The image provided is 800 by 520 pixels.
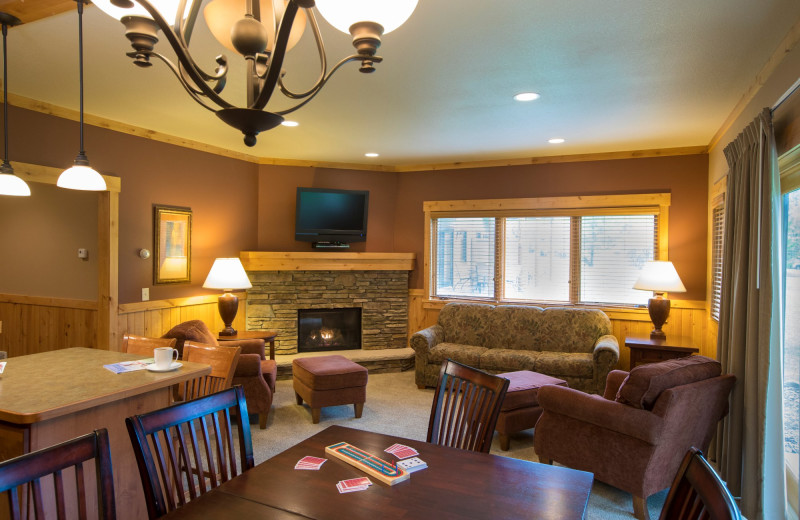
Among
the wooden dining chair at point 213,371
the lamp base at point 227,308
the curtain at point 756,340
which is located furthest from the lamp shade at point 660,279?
the lamp base at point 227,308

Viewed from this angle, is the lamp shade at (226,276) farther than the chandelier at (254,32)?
Yes

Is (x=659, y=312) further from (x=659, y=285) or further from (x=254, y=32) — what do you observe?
(x=254, y=32)

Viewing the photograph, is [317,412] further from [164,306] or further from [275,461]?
[275,461]

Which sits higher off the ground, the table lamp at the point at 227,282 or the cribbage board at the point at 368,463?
the table lamp at the point at 227,282

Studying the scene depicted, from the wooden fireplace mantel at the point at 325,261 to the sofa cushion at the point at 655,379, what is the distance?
4.00 meters

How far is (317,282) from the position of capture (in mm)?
6449

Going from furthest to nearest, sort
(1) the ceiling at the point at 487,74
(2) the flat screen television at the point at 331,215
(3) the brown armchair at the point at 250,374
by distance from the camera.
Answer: (2) the flat screen television at the point at 331,215
(3) the brown armchair at the point at 250,374
(1) the ceiling at the point at 487,74

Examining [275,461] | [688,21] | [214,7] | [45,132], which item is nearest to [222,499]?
[275,461]

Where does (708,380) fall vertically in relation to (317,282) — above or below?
below

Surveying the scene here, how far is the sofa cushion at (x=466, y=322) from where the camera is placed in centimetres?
587

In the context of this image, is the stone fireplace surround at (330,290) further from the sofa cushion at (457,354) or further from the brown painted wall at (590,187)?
the sofa cushion at (457,354)

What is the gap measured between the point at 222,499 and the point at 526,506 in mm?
876

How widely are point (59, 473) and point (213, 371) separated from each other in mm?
1543

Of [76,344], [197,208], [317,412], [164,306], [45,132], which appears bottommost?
[317,412]
